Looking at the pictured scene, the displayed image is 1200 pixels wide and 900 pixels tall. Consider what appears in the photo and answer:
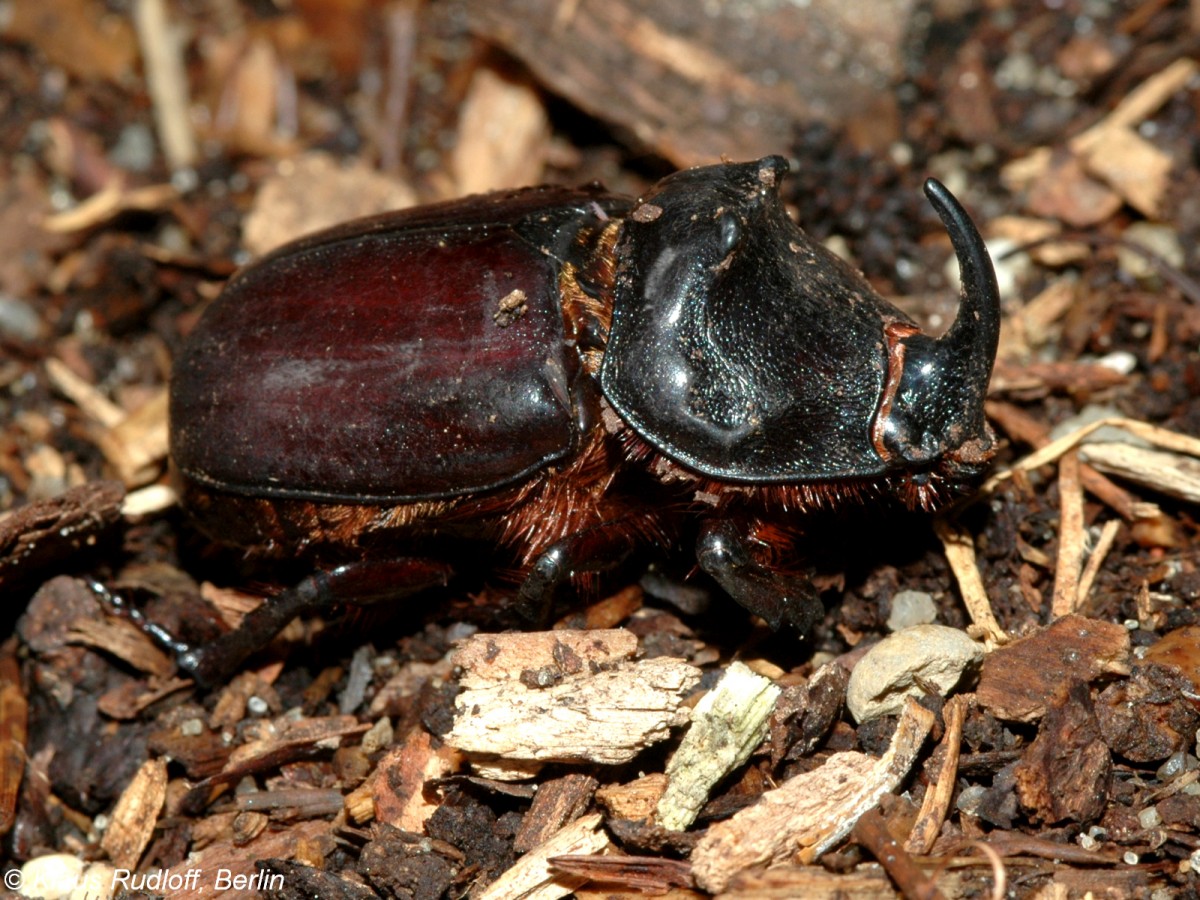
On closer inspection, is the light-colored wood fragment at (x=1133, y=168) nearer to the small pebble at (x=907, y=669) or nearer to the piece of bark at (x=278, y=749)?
the small pebble at (x=907, y=669)

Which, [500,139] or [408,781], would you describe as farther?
[500,139]

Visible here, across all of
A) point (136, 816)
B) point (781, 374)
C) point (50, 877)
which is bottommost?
point (50, 877)

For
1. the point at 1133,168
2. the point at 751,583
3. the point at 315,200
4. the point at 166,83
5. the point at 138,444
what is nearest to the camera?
the point at 751,583

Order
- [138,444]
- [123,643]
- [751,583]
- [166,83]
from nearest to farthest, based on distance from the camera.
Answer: [751,583] → [123,643] → [138,444] → [166,83]

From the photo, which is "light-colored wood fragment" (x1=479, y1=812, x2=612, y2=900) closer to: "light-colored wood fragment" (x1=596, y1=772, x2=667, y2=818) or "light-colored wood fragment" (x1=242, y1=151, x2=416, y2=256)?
"light-colored wood fragment" (x1=596, y1=772, x2=667, y2=818)

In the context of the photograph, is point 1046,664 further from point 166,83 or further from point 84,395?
point 166,83

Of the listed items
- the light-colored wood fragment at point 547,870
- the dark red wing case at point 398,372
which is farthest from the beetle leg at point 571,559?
the light-colored wood fragment at point 547,870

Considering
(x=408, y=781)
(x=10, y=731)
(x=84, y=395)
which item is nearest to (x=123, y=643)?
(x=10, y=731)

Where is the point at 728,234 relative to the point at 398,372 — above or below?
above

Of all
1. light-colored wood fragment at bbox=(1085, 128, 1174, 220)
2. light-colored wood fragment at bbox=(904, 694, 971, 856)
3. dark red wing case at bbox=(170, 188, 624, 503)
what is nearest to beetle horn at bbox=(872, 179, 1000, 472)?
light-colored wood fragment at bbox=(904, 694, 971, 856)
